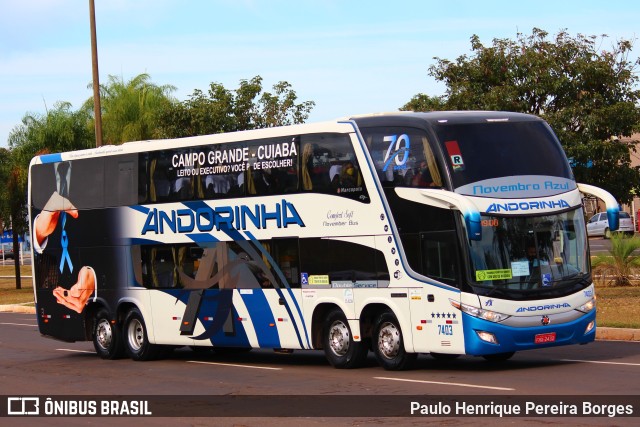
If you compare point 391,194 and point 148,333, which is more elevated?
point 391,194

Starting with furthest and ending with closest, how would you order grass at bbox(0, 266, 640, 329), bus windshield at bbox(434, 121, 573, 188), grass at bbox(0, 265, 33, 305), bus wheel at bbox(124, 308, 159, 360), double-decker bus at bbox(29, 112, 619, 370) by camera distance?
grass at bbox(0, 265, 33, 305) < grass at bbox(0, 266, 640, 329) < bus wheel at bbox(124, 308, 159, 360) < bus windshield at bbox(434, 121, 573, 188) < double-decker bus at bbox(29, 112, 619, 370)

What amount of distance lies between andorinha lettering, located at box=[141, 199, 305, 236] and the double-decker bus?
31 millimetres

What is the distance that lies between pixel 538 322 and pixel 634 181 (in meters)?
12.3

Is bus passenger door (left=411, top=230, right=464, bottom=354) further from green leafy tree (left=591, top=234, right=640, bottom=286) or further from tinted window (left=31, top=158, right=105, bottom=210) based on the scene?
green leafy tree (left=591, top=234, right=640, bottom=286)

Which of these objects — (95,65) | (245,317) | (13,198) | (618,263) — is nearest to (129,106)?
(13,198)

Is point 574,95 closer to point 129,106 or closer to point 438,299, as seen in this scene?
point 438,299

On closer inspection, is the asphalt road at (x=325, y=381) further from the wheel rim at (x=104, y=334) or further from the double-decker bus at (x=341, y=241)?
the double-decker bus at (x=341, y=241)

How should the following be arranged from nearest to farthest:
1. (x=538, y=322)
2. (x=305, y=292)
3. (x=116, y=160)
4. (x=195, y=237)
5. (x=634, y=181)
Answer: (x=538, y=322) < (x=305, y=292) < (x=195, y=237) < (x=116, y=160) < (x=634, y=181)

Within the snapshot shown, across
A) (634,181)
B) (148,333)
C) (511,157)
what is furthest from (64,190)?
(634,181)

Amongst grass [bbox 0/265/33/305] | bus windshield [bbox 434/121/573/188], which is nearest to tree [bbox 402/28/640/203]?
bus windshield [bbox 434/121/573/188]

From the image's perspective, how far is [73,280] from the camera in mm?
23609

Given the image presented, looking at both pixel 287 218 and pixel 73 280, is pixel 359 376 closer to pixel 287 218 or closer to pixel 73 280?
pixel 287 218

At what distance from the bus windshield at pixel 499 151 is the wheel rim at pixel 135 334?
342 inches

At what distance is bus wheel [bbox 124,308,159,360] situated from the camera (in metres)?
22.1
